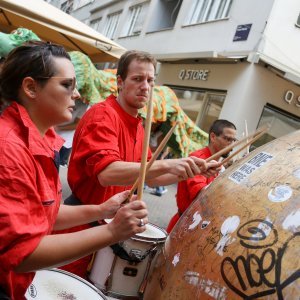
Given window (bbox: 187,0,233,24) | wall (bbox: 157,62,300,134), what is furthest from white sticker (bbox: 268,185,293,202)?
window (bbox: 187,0,233,24)

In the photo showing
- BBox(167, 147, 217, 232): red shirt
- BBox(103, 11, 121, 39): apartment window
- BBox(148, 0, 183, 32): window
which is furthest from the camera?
BBox(103, 11, 121, 39): apartment window

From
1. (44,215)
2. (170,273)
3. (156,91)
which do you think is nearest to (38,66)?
(44,215)

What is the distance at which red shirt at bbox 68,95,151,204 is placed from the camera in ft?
7.15

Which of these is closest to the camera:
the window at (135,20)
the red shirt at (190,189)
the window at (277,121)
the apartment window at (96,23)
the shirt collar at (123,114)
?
the shirt collar at (123,114)

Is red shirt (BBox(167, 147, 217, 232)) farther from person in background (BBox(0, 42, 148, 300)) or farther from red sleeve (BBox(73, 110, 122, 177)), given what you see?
person in background (BBox(0, 42, 148, 300))

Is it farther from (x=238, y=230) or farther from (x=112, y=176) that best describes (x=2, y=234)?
(x=112, y=176)

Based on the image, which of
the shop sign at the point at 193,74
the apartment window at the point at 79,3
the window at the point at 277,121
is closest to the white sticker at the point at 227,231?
the window at the point at 277,121

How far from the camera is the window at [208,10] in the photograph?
1216 centimetres

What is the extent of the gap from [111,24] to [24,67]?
823 inches

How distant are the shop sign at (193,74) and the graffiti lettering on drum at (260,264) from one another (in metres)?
11.1

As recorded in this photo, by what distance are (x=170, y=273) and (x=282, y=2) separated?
10.4 m

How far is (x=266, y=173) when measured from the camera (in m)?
1.43

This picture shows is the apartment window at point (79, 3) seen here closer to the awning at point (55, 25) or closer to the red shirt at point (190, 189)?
the awning at point (55, 25)

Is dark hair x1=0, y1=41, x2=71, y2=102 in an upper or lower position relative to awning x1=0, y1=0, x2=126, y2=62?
lower
